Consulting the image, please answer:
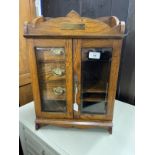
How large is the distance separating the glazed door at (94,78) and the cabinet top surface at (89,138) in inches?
4.3

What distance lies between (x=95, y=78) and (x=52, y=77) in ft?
0.78

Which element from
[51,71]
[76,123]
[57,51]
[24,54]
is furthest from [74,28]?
[24,54]

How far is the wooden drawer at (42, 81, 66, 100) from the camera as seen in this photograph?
3.10 ft

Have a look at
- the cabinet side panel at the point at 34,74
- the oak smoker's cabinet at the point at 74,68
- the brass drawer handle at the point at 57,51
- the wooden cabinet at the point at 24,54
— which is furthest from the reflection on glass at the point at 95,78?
the wooden cabinet at the point at 24,54

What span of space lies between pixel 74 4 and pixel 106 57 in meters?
0.70

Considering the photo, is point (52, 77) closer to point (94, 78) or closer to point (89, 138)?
point (94, 78)

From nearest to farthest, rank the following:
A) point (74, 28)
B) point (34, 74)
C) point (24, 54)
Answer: point (74, 28) → point (34, 74) → point (24, 54)

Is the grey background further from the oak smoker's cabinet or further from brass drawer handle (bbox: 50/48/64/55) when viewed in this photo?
brass drawer handle (bbox: 50/48/64/55)

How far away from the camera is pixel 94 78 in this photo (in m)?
0.93

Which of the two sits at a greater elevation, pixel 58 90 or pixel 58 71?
pixel 58 71

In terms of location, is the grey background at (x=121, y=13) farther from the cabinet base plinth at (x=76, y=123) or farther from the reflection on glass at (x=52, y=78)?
the reflection on glass at (x=52, y=78)
